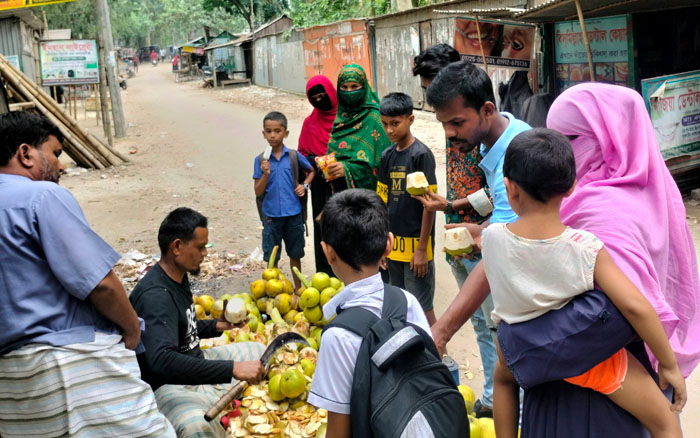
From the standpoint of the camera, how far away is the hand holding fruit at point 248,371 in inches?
116

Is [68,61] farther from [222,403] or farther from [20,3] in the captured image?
[222,403]

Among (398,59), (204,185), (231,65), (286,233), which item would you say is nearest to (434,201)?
(286,233)

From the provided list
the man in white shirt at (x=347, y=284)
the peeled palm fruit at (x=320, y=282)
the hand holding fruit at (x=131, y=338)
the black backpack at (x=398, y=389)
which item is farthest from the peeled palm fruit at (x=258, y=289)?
the black backpack at (x=398, y=389)

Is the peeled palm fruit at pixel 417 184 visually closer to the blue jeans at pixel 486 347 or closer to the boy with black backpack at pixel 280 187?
the blue jeans at pixel 486 347

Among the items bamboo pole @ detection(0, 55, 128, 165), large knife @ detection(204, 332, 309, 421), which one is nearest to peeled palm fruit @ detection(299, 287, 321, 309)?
large knife @ detection(204, 332, 309, 421)

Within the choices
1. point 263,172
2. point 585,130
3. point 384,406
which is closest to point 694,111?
point 263,172

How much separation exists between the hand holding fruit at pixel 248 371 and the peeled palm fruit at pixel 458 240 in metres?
1.12

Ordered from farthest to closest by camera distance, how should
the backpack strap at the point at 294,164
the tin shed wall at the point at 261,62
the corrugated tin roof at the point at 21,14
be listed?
the tin shed wall at the point at 261,62 < the corrugated tin roof at the point at 21,14 < the backpack strap at the point at 294,164

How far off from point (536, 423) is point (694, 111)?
268 inches

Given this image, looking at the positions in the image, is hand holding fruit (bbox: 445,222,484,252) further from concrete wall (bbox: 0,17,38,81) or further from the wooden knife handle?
concrete wall (bbox: 0,17,38,81)

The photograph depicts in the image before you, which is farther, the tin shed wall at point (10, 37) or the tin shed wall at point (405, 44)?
the tin shed wall at point (10, 37)

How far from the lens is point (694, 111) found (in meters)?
7.27

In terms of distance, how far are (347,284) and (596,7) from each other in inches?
240

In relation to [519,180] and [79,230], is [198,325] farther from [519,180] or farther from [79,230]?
[519,180]
